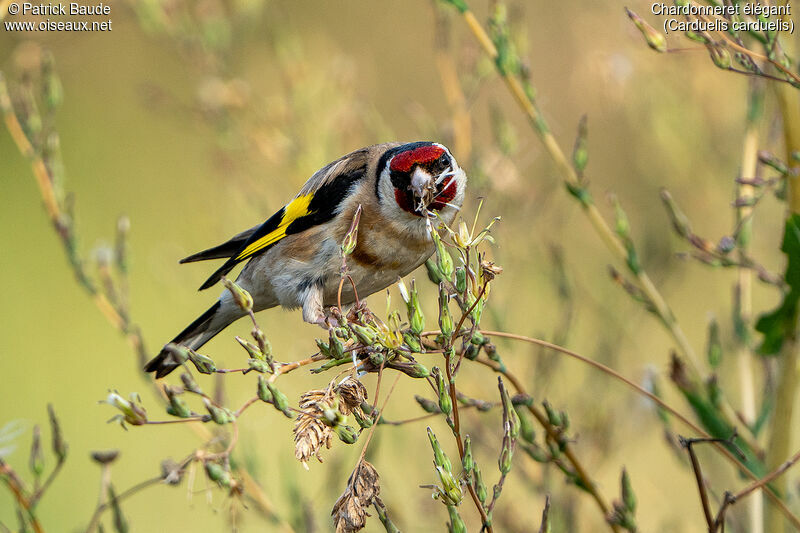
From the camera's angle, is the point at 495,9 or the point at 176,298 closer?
the point at 495,9

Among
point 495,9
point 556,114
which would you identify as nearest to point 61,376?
point 556,114

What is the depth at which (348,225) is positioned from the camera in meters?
2.87

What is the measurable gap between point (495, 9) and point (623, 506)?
131 centimetres

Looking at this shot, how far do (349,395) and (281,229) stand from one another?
1.57m

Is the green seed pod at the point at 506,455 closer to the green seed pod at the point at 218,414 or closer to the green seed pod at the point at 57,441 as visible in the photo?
the green seed pod at the point at 218,414

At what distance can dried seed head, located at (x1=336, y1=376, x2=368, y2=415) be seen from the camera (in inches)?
61.3

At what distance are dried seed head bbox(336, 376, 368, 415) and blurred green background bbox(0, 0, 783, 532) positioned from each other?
0.30 metres

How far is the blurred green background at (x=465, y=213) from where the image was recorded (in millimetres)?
3072

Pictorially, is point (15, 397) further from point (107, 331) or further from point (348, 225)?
point (348, 225)

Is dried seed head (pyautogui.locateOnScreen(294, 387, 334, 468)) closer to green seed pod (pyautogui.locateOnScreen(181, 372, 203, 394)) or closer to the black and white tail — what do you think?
green seed pod (pyautogui.locateOnScreen(181, 372, 203, 394))

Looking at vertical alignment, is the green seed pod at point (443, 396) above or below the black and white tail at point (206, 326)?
below

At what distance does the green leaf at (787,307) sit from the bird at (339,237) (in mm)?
959

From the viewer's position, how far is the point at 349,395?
5.14ft

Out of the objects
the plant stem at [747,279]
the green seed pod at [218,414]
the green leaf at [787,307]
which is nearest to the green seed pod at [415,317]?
the green seed pod at [218,414]
